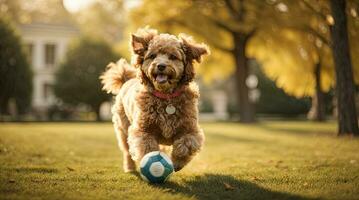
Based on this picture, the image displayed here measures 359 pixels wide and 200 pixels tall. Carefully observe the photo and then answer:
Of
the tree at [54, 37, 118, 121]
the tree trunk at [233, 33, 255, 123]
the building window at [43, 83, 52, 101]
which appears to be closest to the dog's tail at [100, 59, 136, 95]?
the tree trunk at [233, 33, 255, 123]

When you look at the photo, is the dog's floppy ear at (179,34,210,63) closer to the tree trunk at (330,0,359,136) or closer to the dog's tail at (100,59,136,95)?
the dog's tail at (100,59,136,95)

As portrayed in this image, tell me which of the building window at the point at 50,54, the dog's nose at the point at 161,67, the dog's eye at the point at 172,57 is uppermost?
the building window at the point at 50,54

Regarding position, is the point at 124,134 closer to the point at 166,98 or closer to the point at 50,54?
the point at 166,98

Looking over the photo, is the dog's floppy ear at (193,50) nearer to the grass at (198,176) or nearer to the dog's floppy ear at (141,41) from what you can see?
the dog's floppy ear at (141,41)

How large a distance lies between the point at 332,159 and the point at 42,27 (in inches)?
1607

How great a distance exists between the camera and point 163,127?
6379mm


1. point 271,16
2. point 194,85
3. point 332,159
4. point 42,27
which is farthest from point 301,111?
point 194,85

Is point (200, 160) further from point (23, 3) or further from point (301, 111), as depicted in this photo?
point (23, 3)

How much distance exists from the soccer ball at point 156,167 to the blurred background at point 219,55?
6.45 meters

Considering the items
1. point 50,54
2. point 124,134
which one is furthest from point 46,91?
point 124,134

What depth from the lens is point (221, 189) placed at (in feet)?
18.4

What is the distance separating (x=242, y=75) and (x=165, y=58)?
19.3 metres

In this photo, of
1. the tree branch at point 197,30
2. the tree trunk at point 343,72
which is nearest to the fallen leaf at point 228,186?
the tree trunk at point 343,72

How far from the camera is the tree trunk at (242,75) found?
2456 cm
